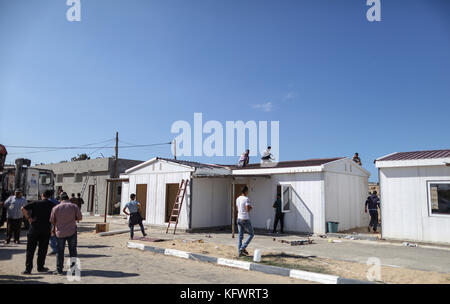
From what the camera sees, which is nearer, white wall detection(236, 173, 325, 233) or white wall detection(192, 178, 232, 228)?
white wall detection(236, 173, 325, 233)

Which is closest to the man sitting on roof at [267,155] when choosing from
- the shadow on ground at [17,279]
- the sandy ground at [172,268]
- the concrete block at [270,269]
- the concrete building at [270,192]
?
the concrete building at [270,192]

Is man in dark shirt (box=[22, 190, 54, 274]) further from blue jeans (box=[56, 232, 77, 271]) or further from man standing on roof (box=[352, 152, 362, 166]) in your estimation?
man standing on roof (box=[352, 152, 362, 166])

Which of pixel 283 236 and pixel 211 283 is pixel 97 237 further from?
pixel 211 283

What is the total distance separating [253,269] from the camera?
24.1ft

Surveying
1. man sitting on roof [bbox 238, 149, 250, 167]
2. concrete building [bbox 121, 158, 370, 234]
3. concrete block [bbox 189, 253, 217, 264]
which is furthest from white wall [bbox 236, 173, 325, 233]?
concrete block [bbox 189, 253, 217, 264]

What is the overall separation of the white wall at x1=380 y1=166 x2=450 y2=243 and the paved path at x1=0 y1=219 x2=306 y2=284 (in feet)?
25.5

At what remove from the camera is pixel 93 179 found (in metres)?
28.2

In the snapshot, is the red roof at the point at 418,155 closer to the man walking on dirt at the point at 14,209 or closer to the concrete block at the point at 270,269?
the concrete block at the point at 270,269

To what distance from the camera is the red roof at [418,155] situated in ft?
38.7

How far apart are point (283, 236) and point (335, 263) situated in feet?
19.1

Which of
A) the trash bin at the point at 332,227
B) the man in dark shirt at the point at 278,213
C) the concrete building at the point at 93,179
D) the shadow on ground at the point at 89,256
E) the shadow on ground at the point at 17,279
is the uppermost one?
the concrete building at the point at 93,179

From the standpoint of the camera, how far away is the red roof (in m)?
11.8

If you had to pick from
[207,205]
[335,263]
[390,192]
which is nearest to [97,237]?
[207,205]

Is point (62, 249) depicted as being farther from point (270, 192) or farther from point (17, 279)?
point (270, 192)
